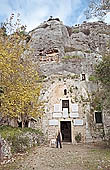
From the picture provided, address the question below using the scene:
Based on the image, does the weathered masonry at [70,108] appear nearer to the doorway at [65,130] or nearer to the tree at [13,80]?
the doorway at [65,130]

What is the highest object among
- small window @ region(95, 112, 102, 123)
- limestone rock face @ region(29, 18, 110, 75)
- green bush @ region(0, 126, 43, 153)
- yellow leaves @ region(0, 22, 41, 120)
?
limestone rock face @ region(29, 18, 110, 75)

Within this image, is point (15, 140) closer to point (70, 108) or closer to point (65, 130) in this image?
point (70, 108)

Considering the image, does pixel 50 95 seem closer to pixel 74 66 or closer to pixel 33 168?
pixel 74 66

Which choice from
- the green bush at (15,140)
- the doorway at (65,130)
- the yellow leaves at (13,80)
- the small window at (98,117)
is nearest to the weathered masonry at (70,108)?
the small window at (98,117)

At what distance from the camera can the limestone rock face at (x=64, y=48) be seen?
22.1 meters

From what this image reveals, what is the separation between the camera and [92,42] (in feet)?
99.6

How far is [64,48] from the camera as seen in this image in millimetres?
26766

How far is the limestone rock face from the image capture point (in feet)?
72.4

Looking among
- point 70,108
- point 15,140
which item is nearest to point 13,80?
point 15,140

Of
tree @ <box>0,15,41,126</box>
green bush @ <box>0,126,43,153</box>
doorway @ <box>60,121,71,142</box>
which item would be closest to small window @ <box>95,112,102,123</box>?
doorway @ <box>60,121,71,142</box>

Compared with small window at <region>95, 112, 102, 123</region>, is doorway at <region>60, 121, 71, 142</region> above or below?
below

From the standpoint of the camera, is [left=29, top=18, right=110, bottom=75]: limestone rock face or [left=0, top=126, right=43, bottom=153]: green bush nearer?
[left=0, top=126, right=43, bottom=153]: green bush

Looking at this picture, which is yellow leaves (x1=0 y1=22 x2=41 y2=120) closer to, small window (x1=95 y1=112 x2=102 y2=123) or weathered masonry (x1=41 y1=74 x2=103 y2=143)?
weathered masonry (x1=41 y1=74 x2=103 y2=143)

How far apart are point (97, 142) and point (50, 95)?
259 inches
